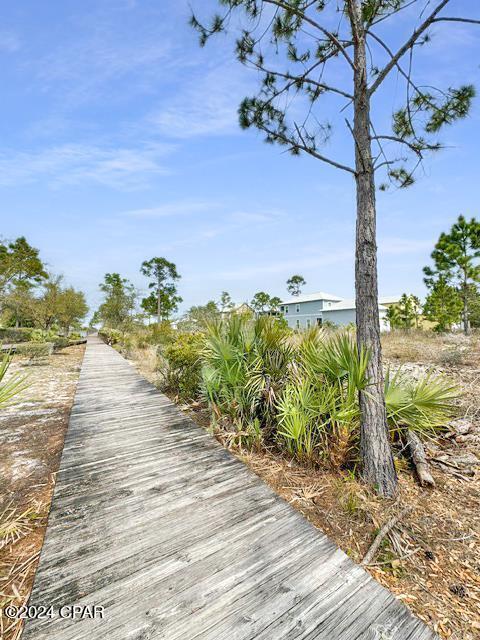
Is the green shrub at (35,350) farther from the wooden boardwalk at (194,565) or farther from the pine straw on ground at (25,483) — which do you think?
the wooden boardwalk at (194,565)

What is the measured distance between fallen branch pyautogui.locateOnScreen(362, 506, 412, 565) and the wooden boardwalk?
403 millimetres

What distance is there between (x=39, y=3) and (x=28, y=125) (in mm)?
6677

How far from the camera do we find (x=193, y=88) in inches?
215

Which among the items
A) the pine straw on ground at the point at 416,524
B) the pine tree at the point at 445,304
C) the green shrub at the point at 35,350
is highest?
the pine tree at the point at 445,304

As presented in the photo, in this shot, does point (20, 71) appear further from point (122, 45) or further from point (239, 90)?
point (239, 90)

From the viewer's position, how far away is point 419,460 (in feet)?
10.3

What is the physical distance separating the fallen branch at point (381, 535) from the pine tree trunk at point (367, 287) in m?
0.41

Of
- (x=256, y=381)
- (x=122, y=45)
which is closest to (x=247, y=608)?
(x=256, y=381)

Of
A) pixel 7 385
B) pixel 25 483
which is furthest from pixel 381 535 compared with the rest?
pixel 25 483

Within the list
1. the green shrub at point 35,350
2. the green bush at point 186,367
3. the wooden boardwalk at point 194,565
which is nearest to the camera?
the wooden boardwalk at point 194,565

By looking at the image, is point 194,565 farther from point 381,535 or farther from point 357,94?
point 357,94

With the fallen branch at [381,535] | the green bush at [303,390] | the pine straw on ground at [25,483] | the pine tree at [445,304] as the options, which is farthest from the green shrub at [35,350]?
the pine tree at [445,304]

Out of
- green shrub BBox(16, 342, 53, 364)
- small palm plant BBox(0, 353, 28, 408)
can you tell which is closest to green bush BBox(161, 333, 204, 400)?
small palm plant BBox(0, 353, 28, 408)

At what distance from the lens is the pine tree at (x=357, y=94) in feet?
9.27
